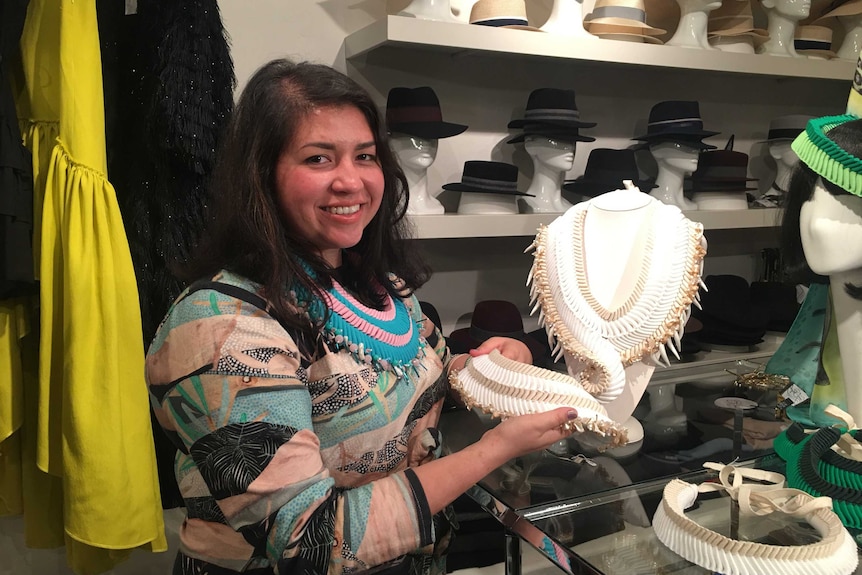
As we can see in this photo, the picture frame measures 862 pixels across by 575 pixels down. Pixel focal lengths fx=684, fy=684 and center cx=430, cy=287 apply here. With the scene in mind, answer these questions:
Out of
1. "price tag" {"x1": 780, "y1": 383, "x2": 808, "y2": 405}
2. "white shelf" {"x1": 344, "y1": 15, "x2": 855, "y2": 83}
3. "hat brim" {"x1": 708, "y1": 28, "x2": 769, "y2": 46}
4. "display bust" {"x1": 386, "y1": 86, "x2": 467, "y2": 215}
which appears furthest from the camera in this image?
"hat brim" {"x1": 708, "y1": 28, "x2": 769, "y2": 46}

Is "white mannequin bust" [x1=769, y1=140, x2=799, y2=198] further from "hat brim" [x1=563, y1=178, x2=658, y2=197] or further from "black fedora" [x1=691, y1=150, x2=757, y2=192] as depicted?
"hat brim" [x1=563, y1=178, x2=658, y2=197]

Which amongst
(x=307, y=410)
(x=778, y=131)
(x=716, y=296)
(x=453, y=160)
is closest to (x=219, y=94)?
(x=307, y=410)

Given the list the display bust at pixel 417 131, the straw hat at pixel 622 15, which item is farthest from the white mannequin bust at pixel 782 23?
the display bust at pixel 417 131

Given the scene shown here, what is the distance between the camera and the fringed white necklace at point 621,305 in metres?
1.07

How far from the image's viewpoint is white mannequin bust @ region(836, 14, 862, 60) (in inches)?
83.7

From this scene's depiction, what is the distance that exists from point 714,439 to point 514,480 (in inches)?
16.1

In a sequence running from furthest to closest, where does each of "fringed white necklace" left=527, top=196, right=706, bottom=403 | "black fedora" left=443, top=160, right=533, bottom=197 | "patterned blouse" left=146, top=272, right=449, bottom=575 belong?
"black fedora" left=443, top=160, right=533, bottom=197 < "fringed white necklace" left=527, top=196, right=706, bottom=403 < "patterned blouse" left=146, top=272, right=449, bottom=575

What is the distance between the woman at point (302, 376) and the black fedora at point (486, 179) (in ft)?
2.13

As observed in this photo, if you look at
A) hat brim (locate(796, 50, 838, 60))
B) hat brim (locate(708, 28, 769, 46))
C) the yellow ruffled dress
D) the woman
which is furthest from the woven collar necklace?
hat brim (locate(796, 50, 838, 60))

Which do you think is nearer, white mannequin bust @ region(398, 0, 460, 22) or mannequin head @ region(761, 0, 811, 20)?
white mannequin bust @ region(398, 0, 460, 22)

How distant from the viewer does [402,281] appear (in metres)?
1.11

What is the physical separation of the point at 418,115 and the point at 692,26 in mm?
873

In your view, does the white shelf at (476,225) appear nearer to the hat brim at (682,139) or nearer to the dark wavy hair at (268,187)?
the hat brim at (682,139)

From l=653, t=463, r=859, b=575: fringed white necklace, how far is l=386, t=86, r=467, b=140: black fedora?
0.93 meters
